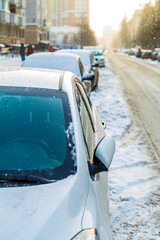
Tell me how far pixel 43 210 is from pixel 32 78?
1.32m

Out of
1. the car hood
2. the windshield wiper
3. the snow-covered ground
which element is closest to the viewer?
the car hood

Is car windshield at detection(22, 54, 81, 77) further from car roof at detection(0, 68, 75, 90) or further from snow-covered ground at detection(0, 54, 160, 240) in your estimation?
car roof at detection(0, 68, 75, 90)

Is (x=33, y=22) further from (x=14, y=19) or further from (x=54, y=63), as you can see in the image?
(x=54, y=63)

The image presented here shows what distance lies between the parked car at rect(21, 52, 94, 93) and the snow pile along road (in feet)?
4.94

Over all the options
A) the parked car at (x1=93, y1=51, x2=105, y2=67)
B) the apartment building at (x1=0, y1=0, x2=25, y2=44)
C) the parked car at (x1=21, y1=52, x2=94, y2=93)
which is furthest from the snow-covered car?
the apartment building at (x1=0, y1=0, x2=25, y2=44)

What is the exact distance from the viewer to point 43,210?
186cm

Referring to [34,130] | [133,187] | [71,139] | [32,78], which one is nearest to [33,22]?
[133,187]

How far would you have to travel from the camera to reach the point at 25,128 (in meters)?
2.61

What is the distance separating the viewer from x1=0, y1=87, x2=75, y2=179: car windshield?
2.35 meters

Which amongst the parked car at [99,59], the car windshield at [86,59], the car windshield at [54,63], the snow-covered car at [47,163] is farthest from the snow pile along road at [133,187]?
the parked car at [99,59]

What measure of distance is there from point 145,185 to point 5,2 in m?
55.9

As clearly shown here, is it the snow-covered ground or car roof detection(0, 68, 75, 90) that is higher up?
car roof detection(0, 68, 75, 90)

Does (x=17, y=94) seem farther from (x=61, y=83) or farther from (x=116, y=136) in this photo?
(x=116, y=136)

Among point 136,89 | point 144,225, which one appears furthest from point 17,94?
point 136,89
